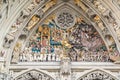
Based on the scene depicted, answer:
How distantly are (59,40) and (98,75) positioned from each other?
195cm

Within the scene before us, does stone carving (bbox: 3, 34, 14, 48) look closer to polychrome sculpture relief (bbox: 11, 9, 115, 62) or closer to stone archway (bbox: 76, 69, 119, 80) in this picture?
polychrome sculpture relief (bbox: 11, 9, 115, 62)

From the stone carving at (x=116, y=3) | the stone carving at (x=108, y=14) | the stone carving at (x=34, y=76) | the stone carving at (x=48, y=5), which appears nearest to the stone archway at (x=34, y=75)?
the stone carving at (x=34, y=76)

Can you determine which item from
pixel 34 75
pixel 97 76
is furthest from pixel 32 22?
pixel 97 76

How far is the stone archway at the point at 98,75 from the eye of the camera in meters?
12.6

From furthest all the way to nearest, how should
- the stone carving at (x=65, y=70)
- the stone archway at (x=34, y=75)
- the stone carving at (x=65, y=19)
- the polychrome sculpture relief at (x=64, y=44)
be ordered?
the stone carving at (x=65, y=19) → the polychrome sculpture relief at (x=64, y=44) → the stone archway at (x=34, y=75) → the stone carving at (x=65, y=70)

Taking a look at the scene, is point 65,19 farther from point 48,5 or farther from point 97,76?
point 97,76

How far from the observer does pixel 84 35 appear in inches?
539

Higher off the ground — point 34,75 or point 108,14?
point 108,14

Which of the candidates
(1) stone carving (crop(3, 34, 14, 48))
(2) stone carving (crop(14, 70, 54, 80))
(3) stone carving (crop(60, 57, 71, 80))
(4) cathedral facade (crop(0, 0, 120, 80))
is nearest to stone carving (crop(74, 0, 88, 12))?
(4) cathedral facade (crop(0, 0, 120, 80))

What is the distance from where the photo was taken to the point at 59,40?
44.6ft

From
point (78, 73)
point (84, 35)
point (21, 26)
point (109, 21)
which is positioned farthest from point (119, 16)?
point (21, 26)

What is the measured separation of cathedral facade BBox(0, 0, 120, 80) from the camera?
12680mm

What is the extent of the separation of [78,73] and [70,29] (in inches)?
71.6

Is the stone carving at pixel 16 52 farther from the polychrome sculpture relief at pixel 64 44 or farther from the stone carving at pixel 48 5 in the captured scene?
the stone carving at pixel 48 5
